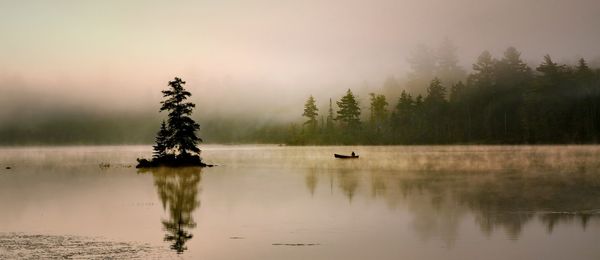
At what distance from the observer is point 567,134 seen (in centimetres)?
→ 12938

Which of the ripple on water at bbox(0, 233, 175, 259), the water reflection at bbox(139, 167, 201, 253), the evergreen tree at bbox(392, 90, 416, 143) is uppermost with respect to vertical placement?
the evergreen tree at bbox(392, 90, 416, 143)

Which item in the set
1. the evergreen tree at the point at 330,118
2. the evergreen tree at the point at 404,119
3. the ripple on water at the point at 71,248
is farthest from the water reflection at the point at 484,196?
the evergreen tree at the point at 330,118

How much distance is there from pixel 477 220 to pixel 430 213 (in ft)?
9.31

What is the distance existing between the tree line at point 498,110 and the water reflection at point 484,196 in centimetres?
7974

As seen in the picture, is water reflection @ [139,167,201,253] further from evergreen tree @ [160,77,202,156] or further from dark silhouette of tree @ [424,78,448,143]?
dark silhouette of tree @ [424,78,448,143]

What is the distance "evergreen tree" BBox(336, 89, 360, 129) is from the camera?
160 meters

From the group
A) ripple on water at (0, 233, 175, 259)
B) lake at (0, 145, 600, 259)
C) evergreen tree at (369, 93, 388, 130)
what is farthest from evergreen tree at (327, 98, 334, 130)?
ripple on water at (0, 233, 175, 259)

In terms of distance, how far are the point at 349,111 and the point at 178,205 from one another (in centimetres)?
12830

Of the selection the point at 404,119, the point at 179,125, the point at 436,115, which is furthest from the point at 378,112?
the point at 179,125

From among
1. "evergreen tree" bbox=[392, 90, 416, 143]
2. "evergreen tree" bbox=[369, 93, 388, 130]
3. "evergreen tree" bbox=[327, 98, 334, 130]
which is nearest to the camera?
"evergreen tree" bbox=[392, 90, 416, 143]

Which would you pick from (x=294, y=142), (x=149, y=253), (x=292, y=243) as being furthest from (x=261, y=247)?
(x=294, y=142)

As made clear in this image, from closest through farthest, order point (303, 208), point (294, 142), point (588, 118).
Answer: point (303, 208)
point (588, 118)
point (294, 142)

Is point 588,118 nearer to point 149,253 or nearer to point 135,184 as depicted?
point 135,184

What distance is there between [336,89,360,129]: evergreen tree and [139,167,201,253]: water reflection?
106 meters
